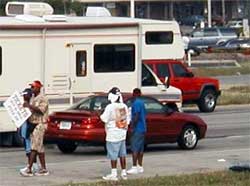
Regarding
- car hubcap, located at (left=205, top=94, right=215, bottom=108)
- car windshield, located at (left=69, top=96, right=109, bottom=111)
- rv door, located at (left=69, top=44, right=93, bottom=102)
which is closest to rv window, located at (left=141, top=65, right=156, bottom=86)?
rv door, located at (left=69, top=44, right=93, bottom=102)

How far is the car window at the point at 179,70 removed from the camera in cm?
3406

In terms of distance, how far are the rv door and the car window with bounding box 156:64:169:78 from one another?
698cm

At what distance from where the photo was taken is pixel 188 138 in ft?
81.4

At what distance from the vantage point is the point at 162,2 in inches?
4651

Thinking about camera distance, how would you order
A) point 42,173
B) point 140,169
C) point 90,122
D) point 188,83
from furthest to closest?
point 188,83 → point 90,122 → point 140,169 → point 42,173

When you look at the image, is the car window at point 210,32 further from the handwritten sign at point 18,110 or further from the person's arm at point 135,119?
the handwritten sign at point 18,110

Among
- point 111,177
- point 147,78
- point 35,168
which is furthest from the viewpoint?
point 147,78

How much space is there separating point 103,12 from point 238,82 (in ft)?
79.6

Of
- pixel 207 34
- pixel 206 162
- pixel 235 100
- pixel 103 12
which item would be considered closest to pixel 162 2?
pixel 207 34

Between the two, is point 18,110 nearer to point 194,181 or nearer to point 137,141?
point 137,141

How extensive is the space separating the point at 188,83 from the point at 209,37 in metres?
44.8

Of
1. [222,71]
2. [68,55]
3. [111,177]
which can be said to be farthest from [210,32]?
[111,177]

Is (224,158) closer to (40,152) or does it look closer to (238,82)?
(40,152)

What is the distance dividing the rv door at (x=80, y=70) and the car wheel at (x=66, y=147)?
1.89 m
